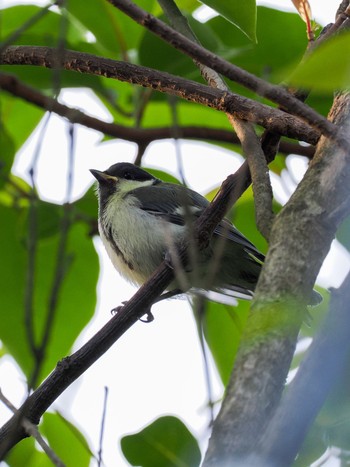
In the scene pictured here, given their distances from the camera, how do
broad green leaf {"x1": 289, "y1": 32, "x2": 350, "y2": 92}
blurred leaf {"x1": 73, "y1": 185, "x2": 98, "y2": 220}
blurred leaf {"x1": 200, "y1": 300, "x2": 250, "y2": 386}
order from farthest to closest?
blurred leaf {"x1": 73, "y1": 185, "x2": 98, "y2": 220}
blurred leaf {"x1": 200, "y1": 300, "x2": 250, "y2": 386}
broad green leaf {"x1": 289, "y1": 32, "x2": 350, "y2": 92}

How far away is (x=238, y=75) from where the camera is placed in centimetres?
149

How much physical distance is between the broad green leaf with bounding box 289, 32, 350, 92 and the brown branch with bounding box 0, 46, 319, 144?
1312 mm

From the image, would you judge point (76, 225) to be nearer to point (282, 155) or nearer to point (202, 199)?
point (202, 199)

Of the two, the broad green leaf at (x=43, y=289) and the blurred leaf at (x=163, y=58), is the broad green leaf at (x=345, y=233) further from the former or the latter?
the blurred leaf at (x=163, y=58)

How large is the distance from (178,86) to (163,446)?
1073 millimetres

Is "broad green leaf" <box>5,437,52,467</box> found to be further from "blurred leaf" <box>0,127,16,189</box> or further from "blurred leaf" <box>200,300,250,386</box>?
"blurred leaf" <box>0,127,16,189</box>

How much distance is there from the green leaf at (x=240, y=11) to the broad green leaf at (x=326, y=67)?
1431 mm

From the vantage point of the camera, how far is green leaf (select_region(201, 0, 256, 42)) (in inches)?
87.4

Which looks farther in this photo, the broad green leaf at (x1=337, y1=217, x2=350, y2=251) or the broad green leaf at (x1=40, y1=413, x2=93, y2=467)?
the broad green leaf at (x1=40, y1=413, x2=93, y2=467)

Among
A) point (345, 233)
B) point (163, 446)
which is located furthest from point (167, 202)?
point (345, 233)

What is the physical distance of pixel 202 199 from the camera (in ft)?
13.7

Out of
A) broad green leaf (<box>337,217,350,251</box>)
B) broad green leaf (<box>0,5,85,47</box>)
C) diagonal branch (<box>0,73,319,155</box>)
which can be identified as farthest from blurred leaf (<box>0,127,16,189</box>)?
broad green leaf (<box>337,217,350,251</box>)

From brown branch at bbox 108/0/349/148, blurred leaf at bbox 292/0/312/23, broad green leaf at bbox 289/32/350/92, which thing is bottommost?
broad green leaf at bbox 289/32/350/92

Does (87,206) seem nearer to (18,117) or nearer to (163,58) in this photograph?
(18,117)
